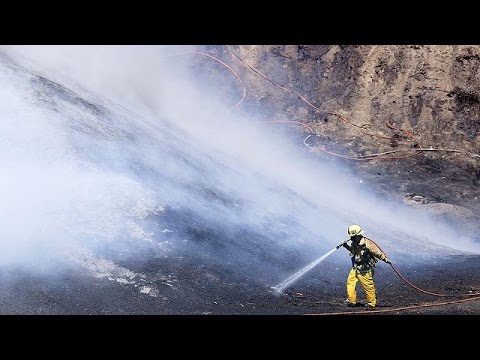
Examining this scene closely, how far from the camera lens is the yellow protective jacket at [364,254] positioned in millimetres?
7934

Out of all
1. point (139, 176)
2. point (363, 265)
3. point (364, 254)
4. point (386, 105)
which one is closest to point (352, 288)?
point (363, 265)

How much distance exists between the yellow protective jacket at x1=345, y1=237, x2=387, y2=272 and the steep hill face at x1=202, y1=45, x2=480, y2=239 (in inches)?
267

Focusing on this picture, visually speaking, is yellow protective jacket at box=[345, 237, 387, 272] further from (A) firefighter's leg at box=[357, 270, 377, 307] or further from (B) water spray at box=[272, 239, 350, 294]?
(B) water spray at box=[272, 239, 350, 294]

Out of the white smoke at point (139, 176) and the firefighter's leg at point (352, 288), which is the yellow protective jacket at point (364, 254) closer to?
the firefighter's leg at point (352, 288)

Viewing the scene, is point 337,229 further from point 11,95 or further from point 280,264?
point 11,95

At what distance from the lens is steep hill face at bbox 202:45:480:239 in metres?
15.2

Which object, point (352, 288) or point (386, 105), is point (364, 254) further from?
point (386, 105)

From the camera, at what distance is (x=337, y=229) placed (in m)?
11.0

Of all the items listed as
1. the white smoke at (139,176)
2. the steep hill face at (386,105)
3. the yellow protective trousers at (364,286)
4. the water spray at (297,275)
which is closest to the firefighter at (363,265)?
the yellow protective trousers at (364,286)

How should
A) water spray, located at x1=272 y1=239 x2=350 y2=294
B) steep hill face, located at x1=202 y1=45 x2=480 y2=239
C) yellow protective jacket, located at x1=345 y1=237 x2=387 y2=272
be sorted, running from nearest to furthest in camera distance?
yellow protective jacket, located at x1=345 y1=237 x2=387 y2=272 < water spray, located at x1=272 y1=239 x2=350 y2=294 < steep hill face, located at x1=202 y1=45 x2=480 y2=239

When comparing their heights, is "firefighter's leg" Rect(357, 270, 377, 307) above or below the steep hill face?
below

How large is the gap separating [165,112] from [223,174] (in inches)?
197

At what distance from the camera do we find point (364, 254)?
7.99m

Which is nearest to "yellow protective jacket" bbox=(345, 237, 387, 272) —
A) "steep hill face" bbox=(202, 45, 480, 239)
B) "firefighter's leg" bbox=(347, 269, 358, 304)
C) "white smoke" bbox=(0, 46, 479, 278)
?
"firefighter's leg" bbox=(347, 269, 358, 304)
